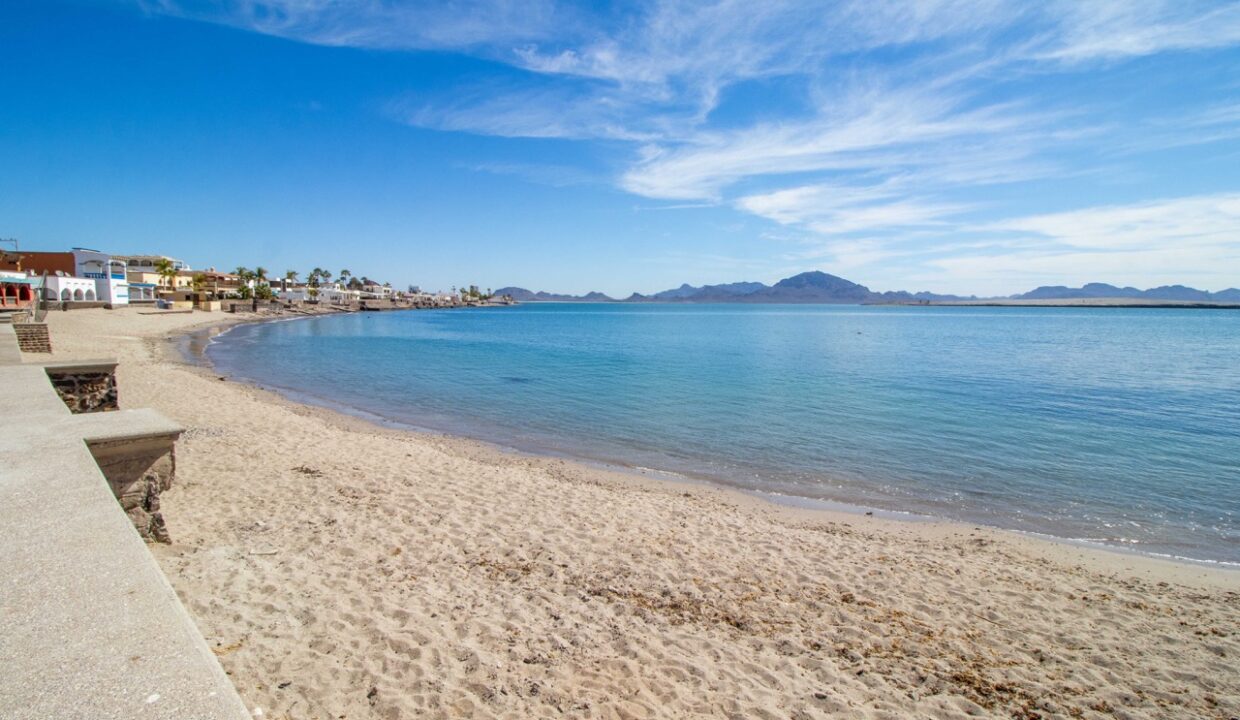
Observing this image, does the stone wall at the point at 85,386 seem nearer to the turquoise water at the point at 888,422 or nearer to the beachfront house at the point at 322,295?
the turquoise water at the point at 888,422

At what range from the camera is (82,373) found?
1012 centimetres

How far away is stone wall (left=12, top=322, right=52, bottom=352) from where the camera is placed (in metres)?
16.1

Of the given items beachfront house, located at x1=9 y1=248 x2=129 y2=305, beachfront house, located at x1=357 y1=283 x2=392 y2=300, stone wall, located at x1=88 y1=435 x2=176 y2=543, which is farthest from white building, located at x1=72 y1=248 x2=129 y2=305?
beachfront house, located at x1=357 y1=283 x2=392 y2=300

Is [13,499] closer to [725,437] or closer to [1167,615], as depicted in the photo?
[1167,615]

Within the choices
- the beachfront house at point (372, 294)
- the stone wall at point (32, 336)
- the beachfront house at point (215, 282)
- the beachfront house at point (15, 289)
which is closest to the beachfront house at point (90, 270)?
the beachfront house at point (215, 282)

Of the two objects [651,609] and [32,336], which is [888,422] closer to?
[651,609]

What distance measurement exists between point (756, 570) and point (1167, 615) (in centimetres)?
492

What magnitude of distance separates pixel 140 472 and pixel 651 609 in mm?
5713

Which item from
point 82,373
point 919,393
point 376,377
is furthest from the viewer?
point 376,377

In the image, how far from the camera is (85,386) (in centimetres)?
1016

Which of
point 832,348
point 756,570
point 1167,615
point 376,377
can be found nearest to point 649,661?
point 756,570

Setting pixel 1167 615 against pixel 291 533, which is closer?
pixel 1167 615

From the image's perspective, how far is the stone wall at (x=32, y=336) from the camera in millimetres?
16062

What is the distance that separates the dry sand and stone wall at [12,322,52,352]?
408 inches
